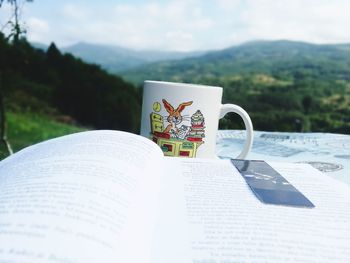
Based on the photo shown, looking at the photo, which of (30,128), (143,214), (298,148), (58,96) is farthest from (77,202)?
(58,96)

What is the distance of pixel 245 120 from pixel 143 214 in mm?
298

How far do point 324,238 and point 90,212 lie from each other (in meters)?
0.17

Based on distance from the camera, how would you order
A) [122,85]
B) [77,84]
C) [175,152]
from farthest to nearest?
[122,85], [77,84], [175,152]

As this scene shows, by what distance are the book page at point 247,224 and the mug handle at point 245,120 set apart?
141 millimetres

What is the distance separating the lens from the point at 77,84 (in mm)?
2484

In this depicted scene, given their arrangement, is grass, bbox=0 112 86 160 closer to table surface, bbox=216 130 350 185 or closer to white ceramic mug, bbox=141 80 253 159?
table surface, bbox=216 130 350 185

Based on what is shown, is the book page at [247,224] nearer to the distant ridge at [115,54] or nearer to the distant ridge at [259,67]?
the distant ridge at [259,67]

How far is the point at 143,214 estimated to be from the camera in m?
0.32

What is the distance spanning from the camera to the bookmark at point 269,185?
1.20ft

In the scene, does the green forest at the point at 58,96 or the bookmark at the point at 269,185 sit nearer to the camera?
the bookmark at the point at 269,185

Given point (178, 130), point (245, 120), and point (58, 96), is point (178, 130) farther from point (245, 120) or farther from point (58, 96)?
point (58, 96)

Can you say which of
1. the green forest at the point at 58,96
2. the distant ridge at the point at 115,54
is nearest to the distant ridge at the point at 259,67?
the green forest at the point at 58,96

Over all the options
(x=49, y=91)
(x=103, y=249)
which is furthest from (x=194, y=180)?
(x=49, y=91)

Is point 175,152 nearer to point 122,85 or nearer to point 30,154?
point 30,154
